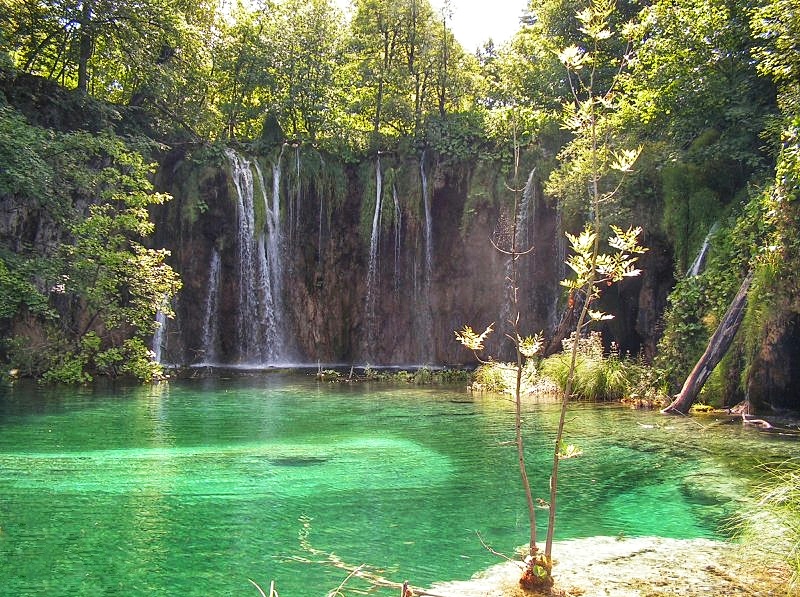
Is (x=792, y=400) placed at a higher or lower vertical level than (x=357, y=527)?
higher

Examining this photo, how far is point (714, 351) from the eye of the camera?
11328mm

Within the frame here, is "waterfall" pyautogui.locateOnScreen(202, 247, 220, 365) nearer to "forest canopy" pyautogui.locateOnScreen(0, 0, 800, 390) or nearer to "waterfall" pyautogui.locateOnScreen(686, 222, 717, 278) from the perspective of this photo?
"forest canopy" pyautogui.locateOnScreen(0, 0, 800, 390)

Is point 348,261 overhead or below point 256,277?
overhead

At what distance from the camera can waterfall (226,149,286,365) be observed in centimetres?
2284

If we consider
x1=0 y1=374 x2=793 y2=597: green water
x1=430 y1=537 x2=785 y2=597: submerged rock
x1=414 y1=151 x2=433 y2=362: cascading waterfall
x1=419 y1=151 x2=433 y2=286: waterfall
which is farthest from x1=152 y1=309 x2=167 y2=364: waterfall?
x1=430 y1=537 x2=785 y2=597: submerged rock

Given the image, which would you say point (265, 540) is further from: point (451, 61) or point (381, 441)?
point (451, 61)

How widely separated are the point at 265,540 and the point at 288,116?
24566 millimetres

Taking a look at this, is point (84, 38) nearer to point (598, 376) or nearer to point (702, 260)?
point (598, 376)

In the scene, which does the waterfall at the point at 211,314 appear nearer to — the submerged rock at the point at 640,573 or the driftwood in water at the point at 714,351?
the driftwood in water at the point at 714,351

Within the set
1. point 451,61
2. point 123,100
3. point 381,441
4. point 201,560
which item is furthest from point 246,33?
point 201,560

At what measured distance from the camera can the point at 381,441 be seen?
349 inches

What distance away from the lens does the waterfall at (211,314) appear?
22.6m

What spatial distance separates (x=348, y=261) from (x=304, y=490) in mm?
18910

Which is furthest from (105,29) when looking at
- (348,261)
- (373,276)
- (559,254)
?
(559,254)
